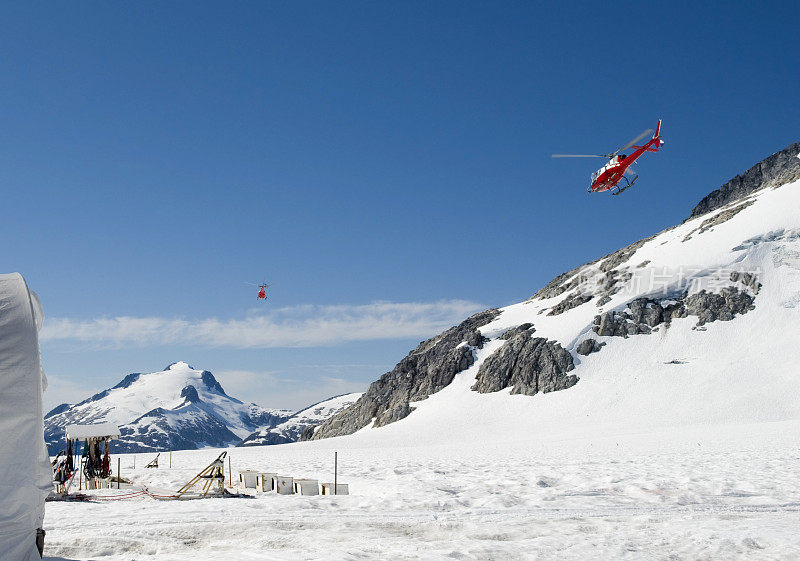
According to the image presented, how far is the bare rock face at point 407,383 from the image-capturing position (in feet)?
309

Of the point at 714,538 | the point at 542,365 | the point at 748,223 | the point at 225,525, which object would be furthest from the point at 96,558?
the point at 748,223

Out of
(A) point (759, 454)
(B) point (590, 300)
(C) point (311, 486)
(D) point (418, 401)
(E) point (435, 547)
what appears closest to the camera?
(E) point (435, 547)

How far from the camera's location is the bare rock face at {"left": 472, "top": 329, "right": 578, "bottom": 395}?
8200 cm

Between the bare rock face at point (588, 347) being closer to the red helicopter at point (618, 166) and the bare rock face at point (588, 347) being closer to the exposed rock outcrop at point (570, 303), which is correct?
the exposed rock outcrop at point (570, 303)

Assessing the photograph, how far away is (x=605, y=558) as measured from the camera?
32.2ft

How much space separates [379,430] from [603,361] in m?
33.8

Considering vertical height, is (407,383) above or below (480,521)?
above

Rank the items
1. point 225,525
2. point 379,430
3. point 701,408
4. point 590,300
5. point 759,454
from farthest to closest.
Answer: point 590,300 < point 379,430 < point 701,408 < point 759,454 < point 225,525

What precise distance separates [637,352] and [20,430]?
275 feet

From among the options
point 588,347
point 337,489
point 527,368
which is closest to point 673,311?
point 588,347

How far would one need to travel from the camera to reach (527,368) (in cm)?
8519

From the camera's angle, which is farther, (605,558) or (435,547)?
(435,547)

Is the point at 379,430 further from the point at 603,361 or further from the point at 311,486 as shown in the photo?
the point at 311,486

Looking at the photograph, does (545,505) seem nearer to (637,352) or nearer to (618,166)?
(618,166)
